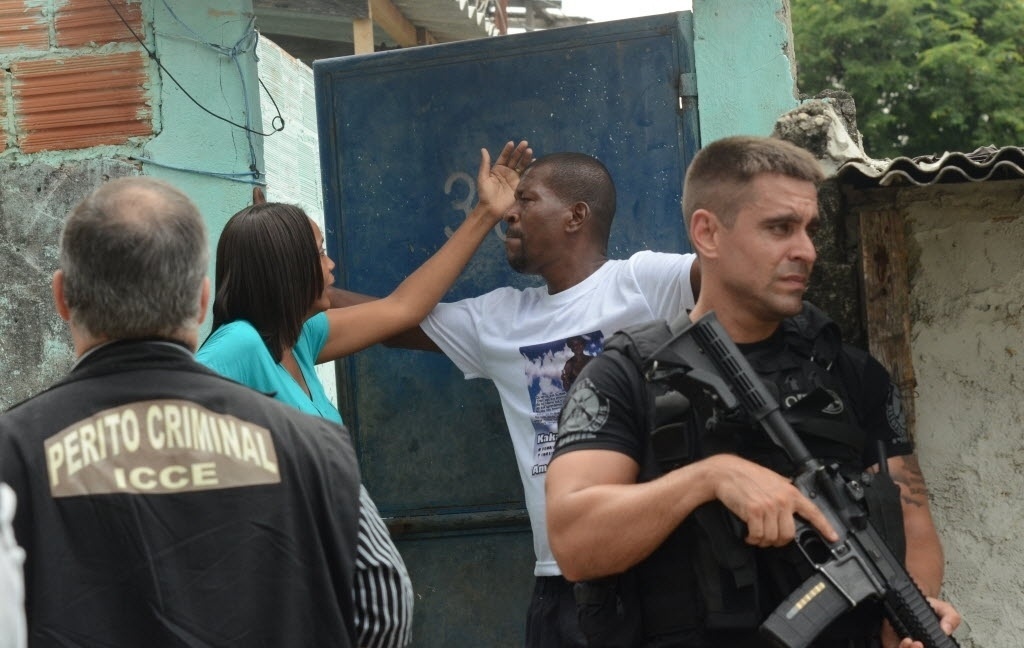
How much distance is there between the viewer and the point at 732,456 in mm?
2328

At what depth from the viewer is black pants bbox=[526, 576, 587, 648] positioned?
319cm

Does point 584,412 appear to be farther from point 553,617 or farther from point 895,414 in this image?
point 553,617

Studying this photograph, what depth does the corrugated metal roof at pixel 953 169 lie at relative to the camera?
10.3ft

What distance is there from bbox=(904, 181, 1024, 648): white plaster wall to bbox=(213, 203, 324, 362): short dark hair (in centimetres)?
177

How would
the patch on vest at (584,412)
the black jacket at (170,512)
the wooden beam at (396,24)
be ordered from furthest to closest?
the wooden beam at (396,24) → the patch on vest at (584,412) → the black jacket at (170,512)

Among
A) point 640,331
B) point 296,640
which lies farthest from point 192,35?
point 296,640

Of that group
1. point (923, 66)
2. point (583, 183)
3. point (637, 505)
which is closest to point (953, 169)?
point (583, 183)

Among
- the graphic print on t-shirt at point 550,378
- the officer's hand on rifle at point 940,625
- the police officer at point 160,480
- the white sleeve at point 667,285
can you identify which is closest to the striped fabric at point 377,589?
the police officer at point 160,480

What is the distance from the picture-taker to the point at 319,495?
2135 mm

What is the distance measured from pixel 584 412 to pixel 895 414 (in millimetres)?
677

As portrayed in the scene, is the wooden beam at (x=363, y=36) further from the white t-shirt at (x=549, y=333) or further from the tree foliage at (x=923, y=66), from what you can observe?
the tree foliage at (x=923, y=66)

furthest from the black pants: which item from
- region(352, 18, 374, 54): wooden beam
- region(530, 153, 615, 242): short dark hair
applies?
region(352, 18, 374, 54): wooden beam

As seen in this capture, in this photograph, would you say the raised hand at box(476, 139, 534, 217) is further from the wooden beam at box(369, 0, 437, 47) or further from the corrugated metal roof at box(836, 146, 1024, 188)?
the wooden beam at box(369, 0, 437, 47)

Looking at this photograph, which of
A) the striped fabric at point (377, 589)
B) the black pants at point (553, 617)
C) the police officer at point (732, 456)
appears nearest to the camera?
the striped fabric at point (377, 589)
